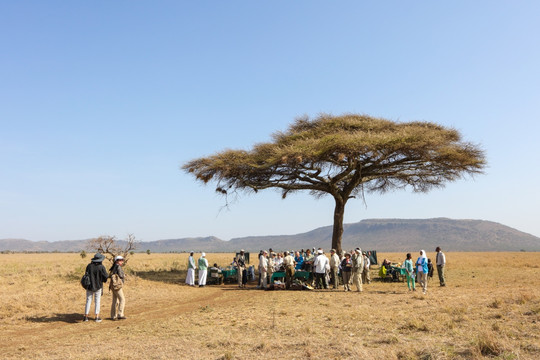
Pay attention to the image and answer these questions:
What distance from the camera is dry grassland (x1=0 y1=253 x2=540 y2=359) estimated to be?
8031 mm

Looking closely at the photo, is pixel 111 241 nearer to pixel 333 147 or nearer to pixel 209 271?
pixel 209 271

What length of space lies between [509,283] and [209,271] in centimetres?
1473

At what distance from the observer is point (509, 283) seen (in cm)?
1955

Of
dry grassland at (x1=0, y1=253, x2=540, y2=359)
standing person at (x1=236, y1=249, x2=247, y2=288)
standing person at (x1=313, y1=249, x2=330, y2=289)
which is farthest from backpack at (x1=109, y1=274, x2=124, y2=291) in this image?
standing person at (x1=313, y1=249, x2=330, y2=289)

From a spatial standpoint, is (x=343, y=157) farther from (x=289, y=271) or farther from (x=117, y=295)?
(x=117, y=295)

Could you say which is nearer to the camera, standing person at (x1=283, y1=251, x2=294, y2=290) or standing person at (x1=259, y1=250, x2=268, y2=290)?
standing person at (x1=283, y1=251, x2=294, y2=290)

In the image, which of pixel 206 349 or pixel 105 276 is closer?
pixel 206 349

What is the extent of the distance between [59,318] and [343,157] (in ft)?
48.3

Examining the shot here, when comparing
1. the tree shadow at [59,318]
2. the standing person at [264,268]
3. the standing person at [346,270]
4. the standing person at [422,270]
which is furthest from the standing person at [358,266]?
the tree shadow at [59,318]

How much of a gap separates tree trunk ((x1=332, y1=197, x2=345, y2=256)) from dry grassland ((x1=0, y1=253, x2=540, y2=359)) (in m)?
7.63

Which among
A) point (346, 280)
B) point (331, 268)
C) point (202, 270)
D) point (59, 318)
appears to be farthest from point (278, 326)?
point (202, 270)

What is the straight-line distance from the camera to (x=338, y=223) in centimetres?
2597

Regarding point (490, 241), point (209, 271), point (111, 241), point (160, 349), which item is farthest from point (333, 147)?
point (490, 241)

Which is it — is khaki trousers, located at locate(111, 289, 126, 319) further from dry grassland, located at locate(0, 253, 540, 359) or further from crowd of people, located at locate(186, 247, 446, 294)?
crowd of people, located at locate(186, 247, 446, 294)
